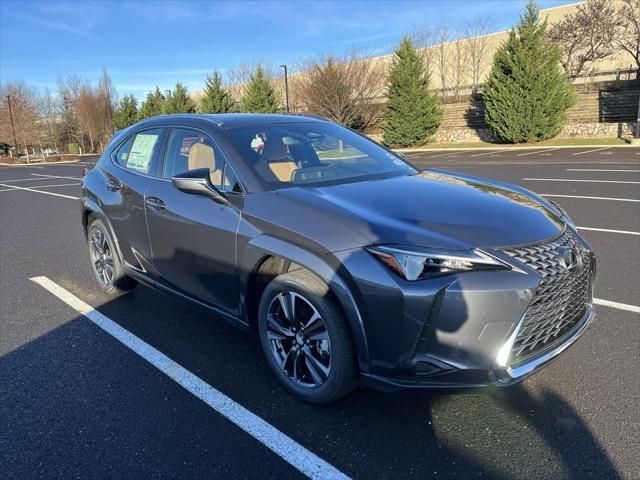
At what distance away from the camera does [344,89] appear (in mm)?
35750

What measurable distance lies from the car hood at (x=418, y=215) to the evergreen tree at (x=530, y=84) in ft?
86.7

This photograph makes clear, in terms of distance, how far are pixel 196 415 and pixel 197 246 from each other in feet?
3.63

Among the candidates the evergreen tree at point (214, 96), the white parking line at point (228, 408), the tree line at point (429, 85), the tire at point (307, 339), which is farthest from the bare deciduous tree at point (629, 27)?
the white parking line at point (228, 408)

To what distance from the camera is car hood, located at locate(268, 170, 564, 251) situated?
247 centimetres

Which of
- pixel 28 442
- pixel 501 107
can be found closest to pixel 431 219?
pixel 28 442

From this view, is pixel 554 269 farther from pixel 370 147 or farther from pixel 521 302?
pixel 370 147

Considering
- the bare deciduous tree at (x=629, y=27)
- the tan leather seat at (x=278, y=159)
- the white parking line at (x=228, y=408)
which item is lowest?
the white parking line at (x=228, y=408)

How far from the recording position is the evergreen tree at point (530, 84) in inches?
1033

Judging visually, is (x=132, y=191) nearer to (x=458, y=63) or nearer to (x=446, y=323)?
(x=446, y=323)

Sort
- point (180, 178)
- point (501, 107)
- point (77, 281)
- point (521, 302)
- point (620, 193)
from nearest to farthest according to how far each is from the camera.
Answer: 1. point (521, 302)
2. point (180, 178)
3. point (77, 281)
4. point (620, 193)
5. point (501, 107)

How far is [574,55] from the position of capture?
35.7 m

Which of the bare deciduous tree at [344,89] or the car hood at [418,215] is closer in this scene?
the car hood at [418,215]

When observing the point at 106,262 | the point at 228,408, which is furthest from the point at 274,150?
the point at 106,262

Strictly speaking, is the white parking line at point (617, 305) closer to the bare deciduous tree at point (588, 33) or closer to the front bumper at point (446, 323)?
the front bumper at point (446, 323)
